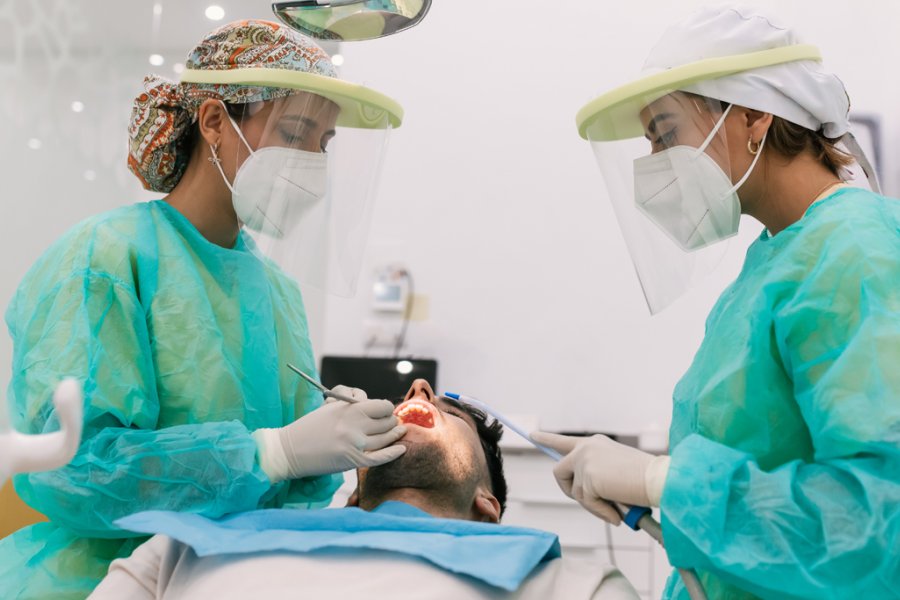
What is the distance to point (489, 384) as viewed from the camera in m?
3.49

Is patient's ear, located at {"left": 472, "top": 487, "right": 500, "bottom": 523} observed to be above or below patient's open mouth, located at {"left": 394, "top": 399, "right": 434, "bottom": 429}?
below

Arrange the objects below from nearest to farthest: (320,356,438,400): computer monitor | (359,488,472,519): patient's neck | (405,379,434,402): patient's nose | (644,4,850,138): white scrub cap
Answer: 1. (644,4,850,138): white scrub cap
2. (359,488,472,519): patient's neck
3. (405,379,434,402): patient's nose
4. (320,356,438,400): computer monitor

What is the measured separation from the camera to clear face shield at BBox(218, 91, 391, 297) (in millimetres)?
1642

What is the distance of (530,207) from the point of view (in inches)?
140

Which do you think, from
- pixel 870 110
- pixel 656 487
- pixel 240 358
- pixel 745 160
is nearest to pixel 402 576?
pixel 656 487

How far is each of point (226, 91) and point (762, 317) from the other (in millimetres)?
990

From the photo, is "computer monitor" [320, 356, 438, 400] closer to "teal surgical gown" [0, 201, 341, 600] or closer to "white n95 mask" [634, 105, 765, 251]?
"teal surgical gown" [0, 201, 341, 600]

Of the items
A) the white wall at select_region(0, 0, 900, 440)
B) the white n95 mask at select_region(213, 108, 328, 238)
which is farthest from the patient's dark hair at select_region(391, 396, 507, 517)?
the white wall at select_region(0, 0, 900, 440)

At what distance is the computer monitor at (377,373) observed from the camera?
3.30m

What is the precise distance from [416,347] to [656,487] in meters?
2.29

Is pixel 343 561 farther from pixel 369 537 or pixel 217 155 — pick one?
pixel 217 155

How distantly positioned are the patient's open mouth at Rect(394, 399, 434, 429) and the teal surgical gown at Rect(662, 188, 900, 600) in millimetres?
618

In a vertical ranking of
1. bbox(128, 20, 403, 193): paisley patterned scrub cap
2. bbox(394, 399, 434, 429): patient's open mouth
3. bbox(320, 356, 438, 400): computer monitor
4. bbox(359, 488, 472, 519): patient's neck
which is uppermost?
bbox(128, 20, 403, 193): paisley patterned scrub cap

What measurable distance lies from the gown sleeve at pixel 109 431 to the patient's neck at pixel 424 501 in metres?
0.31
